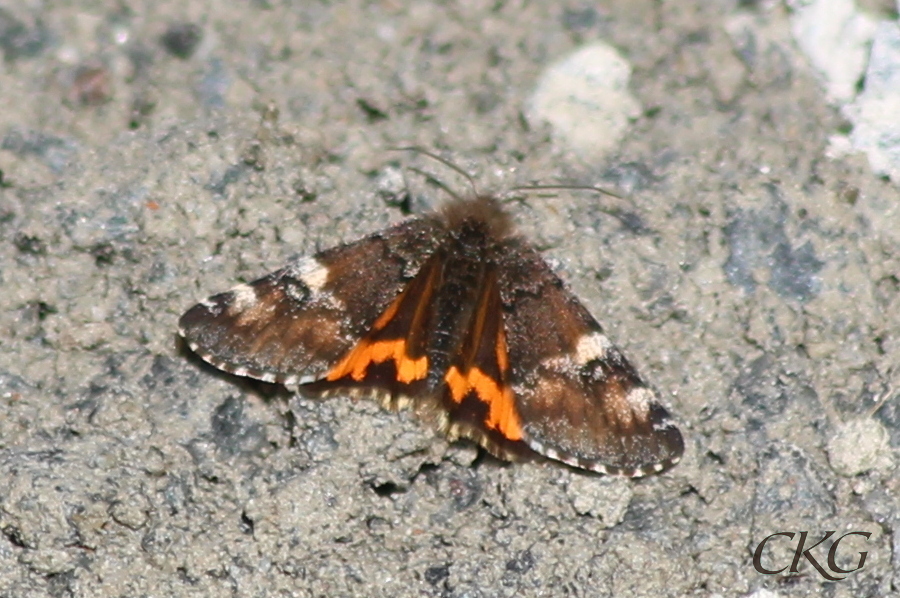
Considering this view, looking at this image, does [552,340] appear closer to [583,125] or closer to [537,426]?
[537,426]

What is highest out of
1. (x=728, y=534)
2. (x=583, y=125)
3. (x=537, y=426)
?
(x=583, y=125)

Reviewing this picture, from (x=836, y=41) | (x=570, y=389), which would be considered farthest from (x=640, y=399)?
(x=836, y=41)

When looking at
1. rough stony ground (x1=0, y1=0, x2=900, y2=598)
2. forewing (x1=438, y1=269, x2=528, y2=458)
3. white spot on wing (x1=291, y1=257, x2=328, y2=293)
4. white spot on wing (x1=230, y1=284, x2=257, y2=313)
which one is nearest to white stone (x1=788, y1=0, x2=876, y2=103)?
rough stony ground (x1=0, y1=0, x2=900, y2=598)

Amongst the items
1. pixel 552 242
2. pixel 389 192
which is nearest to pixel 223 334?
pixel 389 192

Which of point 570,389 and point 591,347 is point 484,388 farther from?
point 591,347

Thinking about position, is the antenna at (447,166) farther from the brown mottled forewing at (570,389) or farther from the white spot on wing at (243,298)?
the white spot on wing at (243,298)
